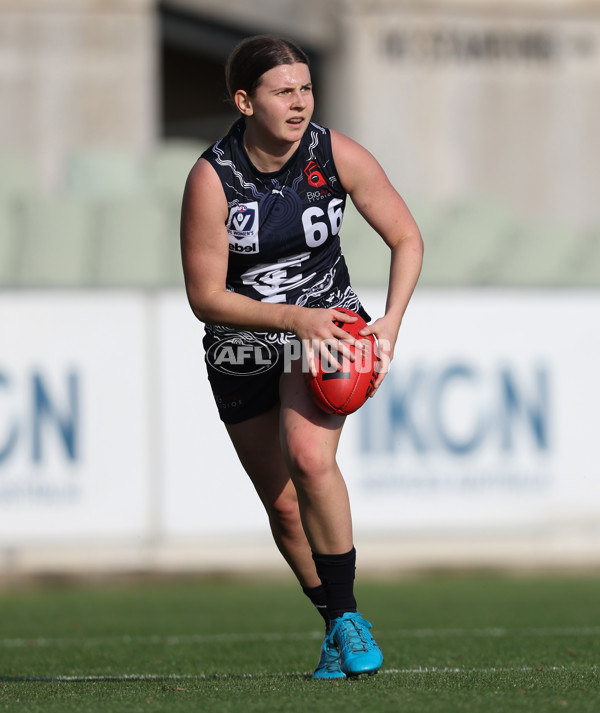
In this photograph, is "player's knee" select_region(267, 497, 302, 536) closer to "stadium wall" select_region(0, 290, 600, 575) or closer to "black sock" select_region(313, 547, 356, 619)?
"black sock" select_region(313, 547, 356, 619)

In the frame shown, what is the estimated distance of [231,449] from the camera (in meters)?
9.25

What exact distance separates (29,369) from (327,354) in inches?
215

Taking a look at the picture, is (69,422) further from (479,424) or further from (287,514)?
(287,514)

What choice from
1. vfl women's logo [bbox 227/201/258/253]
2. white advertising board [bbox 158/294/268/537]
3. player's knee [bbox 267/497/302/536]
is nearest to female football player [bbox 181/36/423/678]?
vfl women's logo [bbox 227/201/258/253]

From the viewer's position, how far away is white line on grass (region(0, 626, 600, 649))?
6.32 m

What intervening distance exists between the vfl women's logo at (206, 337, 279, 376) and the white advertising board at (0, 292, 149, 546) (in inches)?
191

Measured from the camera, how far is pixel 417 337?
9.40 m

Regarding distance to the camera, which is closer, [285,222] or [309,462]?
[309,462]

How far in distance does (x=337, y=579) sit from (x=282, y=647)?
1.93m

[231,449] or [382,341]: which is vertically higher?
[382,341]

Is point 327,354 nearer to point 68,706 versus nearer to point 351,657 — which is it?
point 351,657

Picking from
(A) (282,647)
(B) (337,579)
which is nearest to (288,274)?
(B) (337,579)

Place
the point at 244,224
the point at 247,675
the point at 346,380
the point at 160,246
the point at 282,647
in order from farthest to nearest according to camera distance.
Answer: the point at 160,246 < the point at 282,647 < the point at 247,675 < the point at 244,224 < the point at 346,380

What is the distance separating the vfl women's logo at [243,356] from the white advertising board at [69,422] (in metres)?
4.84
